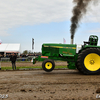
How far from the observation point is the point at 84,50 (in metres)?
9.67

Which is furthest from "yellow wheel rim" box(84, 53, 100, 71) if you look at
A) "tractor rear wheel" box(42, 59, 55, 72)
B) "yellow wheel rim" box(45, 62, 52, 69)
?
"yellow wheel rim" box(45, 62, 52, 69)

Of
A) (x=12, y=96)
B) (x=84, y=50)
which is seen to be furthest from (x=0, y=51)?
(x=12, y=96)

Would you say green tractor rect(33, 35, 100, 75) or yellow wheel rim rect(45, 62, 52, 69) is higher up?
green tractor rect(33, 35, 100, 75)

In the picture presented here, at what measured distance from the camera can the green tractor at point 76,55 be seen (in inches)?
376

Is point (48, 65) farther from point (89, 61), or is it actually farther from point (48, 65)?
point (89, 61)

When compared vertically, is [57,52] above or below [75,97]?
above

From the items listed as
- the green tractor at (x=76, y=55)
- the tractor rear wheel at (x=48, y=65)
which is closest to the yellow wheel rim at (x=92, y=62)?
the green tractor at (x=76, y=55)

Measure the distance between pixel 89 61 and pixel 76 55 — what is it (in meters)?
0.90

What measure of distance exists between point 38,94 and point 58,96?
0.69 m

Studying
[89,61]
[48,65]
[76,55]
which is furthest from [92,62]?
[48,65]

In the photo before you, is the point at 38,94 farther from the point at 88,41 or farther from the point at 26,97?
the point at 88,41

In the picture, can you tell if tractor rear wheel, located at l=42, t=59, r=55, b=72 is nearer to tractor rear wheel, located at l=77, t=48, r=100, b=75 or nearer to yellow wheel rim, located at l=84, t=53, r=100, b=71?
tractor rear wheel, located at l=77, t=48, r=100, b=75

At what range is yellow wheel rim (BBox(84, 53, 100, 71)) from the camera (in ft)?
31.6

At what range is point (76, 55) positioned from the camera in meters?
10.1
